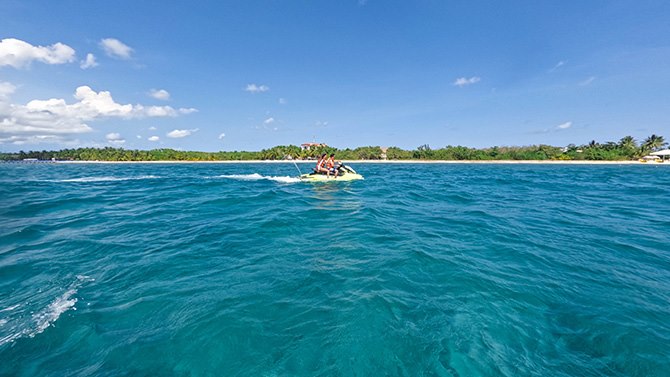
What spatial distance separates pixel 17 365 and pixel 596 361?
705 cm

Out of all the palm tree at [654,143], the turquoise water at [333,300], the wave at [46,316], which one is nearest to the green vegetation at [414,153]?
the palm tree at [654,143]

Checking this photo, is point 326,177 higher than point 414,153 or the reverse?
the reverse

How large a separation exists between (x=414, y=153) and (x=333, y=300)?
105 m

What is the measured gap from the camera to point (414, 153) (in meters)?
104

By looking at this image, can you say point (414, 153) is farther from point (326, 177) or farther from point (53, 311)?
point (53, 311)

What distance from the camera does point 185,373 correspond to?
320 centimetres

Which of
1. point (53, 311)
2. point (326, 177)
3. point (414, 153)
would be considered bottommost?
point (53, 311)

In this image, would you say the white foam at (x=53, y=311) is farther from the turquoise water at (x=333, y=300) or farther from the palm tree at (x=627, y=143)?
the palm tree at (x=627, y=143)

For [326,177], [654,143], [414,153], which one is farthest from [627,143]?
[326,177]

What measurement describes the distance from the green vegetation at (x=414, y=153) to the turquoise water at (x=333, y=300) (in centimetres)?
9373

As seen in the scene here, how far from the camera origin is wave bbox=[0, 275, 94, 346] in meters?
3.70

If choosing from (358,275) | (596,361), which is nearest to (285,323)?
(358,275)

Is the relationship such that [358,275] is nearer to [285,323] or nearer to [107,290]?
[285,323]

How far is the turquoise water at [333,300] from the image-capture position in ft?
11.0
